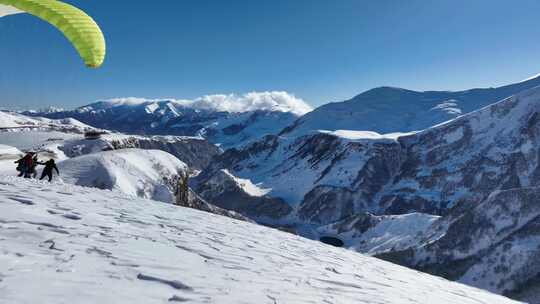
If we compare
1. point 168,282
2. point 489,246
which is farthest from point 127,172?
point 489,246

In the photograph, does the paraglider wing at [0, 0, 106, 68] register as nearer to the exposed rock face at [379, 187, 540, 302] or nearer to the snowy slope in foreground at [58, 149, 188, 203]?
the snowy slope in foreground at [58, 149, 188, 203]

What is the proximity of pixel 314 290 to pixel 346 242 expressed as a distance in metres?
125

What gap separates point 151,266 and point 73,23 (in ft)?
15.1

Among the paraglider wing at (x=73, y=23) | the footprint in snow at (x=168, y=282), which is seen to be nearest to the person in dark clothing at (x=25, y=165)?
the paraglider wing at (x=73, y=23)

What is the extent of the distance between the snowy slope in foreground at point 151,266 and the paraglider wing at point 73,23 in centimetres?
343

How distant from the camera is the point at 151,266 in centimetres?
801

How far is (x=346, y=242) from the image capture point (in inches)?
5128

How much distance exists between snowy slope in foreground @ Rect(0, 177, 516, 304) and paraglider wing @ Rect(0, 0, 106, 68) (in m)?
3.43

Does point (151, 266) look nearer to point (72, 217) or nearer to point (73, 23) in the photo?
point (72, 217)

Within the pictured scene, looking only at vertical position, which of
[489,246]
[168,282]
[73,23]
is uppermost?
[73,23]

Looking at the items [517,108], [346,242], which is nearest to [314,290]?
[346,242]

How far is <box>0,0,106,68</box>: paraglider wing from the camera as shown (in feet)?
28.2

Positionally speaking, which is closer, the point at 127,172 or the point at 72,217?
the point at 72,217

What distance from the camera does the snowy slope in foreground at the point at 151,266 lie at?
21.0 ft
